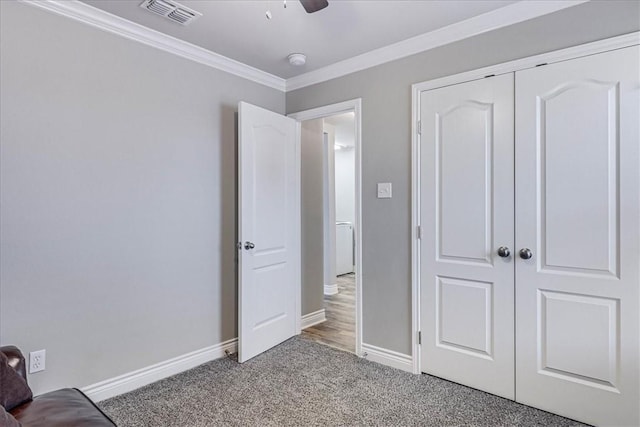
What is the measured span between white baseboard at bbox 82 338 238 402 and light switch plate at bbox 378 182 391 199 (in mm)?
1763

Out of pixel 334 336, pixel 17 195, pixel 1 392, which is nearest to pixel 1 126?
pixel 17 195

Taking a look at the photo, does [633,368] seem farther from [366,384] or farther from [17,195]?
[17,195]

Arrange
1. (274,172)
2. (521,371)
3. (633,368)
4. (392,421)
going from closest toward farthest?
(633,368) < (392,421) < (521,371) < (274,172)

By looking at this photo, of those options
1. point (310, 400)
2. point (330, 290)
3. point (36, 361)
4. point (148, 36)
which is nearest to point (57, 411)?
point (36, 361)

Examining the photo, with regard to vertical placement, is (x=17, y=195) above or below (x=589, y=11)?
below

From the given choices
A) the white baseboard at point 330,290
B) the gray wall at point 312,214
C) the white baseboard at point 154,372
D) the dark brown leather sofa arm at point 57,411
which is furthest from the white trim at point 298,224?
the dark brown leather sofa arm at point 57,411

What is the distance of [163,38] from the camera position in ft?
8.32

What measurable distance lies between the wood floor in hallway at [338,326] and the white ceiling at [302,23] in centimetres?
251

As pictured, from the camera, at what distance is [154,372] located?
2527 millimetres

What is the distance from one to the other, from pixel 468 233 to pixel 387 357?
46.1 inches

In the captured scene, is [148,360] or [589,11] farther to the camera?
[148,360]

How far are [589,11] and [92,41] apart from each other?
2940mm

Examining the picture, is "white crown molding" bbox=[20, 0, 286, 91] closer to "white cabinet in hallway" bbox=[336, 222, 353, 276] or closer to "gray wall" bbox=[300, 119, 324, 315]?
"gray wall" bbox=[300, 119, 324, 315]

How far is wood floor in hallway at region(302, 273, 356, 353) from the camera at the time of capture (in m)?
3.31
